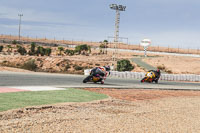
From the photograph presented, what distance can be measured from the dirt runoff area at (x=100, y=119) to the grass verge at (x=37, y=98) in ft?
2.43

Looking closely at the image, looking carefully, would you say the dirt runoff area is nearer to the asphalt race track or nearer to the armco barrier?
the asphalt race track

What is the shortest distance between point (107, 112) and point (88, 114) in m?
1.15

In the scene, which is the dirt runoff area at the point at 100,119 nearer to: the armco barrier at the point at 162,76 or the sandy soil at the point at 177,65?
the armco barrier at the point at 162,76

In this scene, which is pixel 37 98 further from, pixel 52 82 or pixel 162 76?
pixel 162 76

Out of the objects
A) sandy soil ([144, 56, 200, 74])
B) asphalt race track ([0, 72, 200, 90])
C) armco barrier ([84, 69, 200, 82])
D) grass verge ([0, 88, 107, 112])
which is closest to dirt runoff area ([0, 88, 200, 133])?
grass verge ([0, 88, 107, 112])

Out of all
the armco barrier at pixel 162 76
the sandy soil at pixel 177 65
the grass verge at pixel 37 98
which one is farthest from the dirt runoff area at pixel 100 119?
the sandy soil at pixel 177 65

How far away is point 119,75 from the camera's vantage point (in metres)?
36.8

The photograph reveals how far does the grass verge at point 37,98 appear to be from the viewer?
12.4 meters

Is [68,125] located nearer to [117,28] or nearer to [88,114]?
[88,114]

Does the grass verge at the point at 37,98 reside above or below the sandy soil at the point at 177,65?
below

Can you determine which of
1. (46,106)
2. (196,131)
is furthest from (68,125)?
(196,131)

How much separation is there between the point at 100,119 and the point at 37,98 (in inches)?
164

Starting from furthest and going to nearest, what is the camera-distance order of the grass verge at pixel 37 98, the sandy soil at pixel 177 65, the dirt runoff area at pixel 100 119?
the sandy soil at pixel 177 65, the grass verge at pixel 37 98, the dirt runoff area at pixel 100 119

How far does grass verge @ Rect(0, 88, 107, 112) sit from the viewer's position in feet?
40.6
